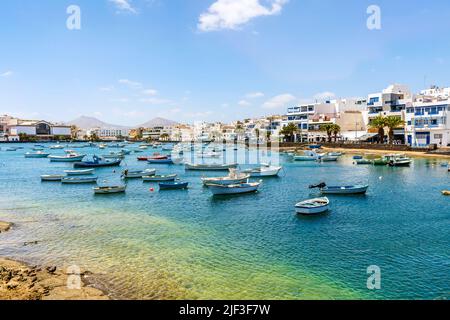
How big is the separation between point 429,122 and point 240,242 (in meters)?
78.0

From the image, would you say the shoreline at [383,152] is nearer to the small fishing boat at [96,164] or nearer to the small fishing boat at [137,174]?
the small fishing boat at [137,174]

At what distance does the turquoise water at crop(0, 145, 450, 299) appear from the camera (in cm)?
1795

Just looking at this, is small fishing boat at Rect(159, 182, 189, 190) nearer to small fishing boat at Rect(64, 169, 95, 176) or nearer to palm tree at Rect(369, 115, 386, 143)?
small fishing boat at Rect(64, 169, 95, 176)

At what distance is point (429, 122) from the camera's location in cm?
8669

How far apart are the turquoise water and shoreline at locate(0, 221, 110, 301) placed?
85 cm

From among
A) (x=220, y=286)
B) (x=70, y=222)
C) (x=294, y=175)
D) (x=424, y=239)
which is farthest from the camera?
(x=294, y=175)

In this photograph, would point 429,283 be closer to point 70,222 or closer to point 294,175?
point 70,222

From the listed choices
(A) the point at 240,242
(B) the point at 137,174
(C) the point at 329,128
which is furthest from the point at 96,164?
(C) the point at 329,128

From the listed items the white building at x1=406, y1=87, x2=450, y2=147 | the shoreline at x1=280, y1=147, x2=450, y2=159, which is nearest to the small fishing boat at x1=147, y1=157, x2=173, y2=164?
the shoreline at x1=280, y1=147, x2=450, y2=159

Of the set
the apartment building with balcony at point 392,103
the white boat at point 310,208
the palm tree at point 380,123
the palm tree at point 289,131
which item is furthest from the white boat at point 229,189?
the palm tree at point 289,131

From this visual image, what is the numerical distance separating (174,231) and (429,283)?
54.2ft
